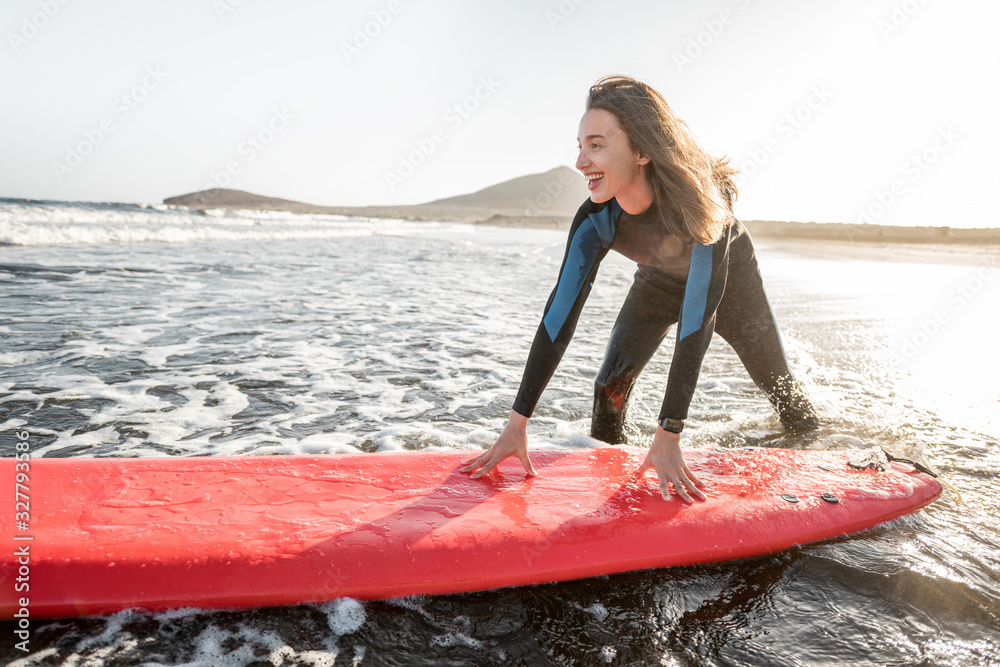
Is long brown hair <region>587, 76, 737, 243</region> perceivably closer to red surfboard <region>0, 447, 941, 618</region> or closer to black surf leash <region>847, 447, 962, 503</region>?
red surfboard <region>0, 447, 941, 618</region>

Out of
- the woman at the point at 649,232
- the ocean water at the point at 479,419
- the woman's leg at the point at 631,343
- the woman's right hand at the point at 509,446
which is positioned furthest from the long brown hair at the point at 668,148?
the ocean water at the point at 479,419

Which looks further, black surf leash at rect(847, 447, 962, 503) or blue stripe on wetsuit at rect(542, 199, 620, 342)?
black surf leash at rect(847, 447, 962, 503)

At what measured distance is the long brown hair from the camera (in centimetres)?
198

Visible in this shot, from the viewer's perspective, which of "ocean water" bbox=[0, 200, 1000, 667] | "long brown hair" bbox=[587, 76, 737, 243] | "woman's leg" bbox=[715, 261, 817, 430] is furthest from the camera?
"woman's leg" bbox=[715, 261, 817, 430]

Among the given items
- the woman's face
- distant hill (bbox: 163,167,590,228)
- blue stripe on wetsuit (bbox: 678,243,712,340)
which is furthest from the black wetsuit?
distant hill (bbox: 163,167,590,228)

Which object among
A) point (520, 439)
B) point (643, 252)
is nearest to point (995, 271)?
point (643, 252)

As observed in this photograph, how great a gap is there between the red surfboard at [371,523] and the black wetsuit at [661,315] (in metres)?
0.36

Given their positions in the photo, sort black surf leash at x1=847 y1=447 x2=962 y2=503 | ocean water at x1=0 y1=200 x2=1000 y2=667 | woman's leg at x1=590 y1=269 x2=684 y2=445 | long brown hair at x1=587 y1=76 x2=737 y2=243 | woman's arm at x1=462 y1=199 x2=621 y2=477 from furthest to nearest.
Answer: woman's leg at x1=590 y1=269 x2=684 y2=445, black surf leash at x1=847 y1=447 x2=962 y2=503, woman's arm at x1=462 y1=199 x2=621 y2=477, long brown hair at x1=587 y1=76 x2=737 y2=243, ocean water at x1=0 y1=200 x2=1000 y2=667

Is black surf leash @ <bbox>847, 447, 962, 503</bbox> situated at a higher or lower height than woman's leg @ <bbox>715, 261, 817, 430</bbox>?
lower

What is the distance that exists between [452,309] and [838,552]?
4.79 meters

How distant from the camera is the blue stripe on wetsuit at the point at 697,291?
2059 millimetres

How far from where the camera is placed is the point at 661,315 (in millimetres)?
2754

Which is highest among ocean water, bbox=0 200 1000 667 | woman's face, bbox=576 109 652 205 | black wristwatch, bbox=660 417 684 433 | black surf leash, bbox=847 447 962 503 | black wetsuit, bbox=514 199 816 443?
woman's face, bbox=576 109 652 205

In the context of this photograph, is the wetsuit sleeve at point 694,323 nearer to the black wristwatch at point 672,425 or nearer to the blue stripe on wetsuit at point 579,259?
the black wristwatch at point 672,425
